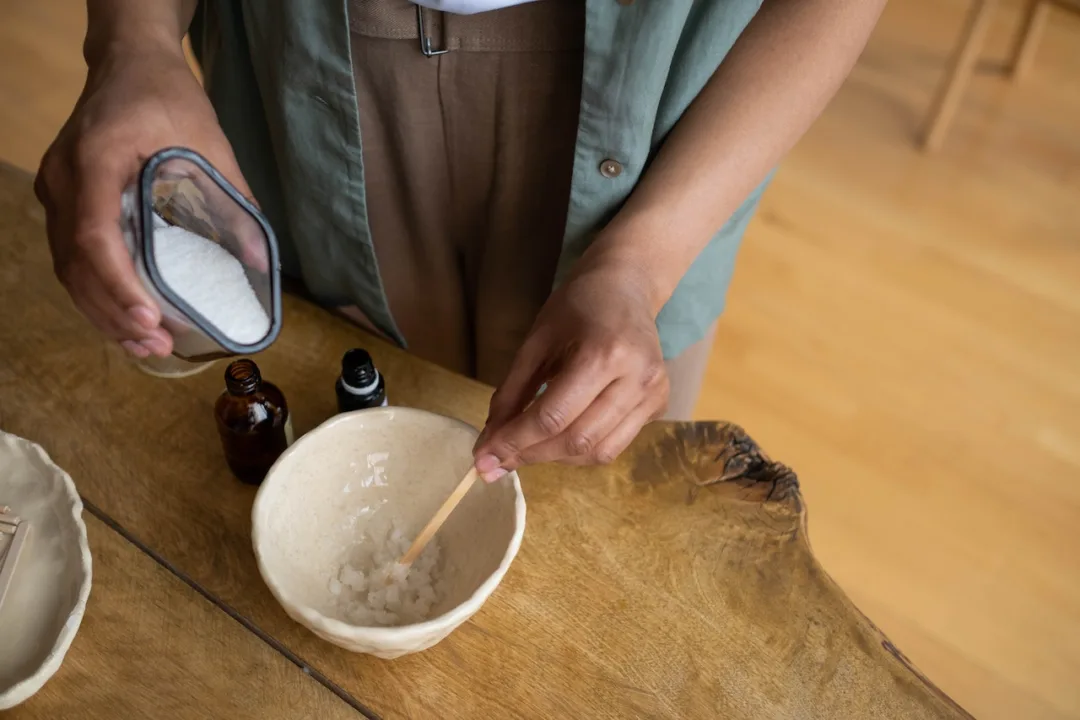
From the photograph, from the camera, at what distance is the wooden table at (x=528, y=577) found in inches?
27.1

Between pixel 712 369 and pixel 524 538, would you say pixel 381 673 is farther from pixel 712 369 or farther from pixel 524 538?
pixel 712 369

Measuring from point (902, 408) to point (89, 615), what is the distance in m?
1.58

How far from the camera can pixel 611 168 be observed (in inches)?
31.7

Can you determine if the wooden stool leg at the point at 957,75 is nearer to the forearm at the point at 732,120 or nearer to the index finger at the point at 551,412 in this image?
the forearm at the point at 732,120

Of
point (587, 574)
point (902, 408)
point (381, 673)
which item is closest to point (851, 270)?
point (902, 408)

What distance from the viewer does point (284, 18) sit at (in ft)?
2.57

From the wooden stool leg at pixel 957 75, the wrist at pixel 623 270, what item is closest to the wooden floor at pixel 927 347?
the wooden stool leg at pixel 957 75

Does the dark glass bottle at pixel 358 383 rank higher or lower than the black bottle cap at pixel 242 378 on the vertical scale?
lower

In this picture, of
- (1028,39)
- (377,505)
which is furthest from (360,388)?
(1028,39)

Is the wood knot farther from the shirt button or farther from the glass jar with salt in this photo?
the glass jar with salt

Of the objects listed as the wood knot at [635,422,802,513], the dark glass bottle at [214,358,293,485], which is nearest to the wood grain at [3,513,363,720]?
the dark glass bottle at [214,358,293,485]

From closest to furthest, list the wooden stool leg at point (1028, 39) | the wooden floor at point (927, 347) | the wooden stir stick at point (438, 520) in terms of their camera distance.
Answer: the wooden stir stick at point (438, 520)
the wooden floor at point (927, 347)
the wooden stool leg at point (1028, 39)

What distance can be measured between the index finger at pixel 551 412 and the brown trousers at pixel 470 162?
10.3 inches

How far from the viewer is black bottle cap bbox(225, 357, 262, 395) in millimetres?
718
